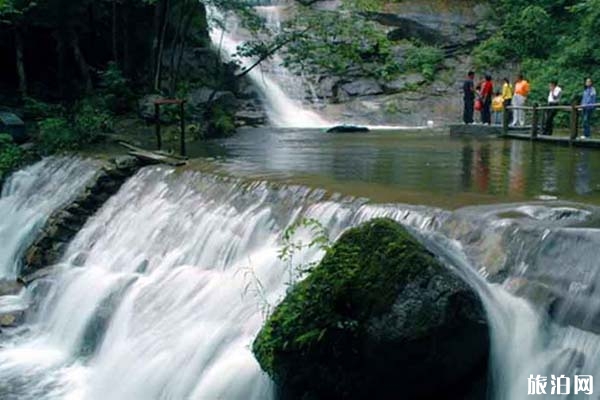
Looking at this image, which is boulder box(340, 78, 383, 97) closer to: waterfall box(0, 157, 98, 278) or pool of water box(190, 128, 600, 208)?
pool of water box(190, 128, 600, 208)

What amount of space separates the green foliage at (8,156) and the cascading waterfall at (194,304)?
5092 millimetres

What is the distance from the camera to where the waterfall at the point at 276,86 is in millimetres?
28172

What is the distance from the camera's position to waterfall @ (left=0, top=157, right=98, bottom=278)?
13.9m

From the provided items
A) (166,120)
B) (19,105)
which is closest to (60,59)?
(19,105)

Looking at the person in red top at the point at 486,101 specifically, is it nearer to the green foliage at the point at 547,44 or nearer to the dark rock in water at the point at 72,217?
the green foliage at the point at 547,44

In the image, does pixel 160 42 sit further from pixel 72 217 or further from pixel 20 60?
pixel 72 217

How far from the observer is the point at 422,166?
13562 mm

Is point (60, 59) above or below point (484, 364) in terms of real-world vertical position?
above

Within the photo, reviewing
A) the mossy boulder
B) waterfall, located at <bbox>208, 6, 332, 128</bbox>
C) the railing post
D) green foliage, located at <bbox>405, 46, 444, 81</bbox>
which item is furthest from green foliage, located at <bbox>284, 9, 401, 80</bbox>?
the mossy boulder

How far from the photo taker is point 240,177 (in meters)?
11.8

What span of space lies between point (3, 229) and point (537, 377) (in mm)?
11731

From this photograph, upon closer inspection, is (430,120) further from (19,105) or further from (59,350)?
(59,350)

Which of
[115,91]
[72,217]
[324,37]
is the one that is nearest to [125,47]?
[115,91]

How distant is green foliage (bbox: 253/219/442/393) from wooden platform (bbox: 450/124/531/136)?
15.4 m
